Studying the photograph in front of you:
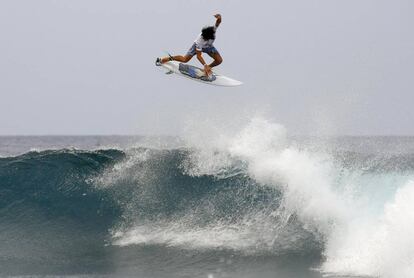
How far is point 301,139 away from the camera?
15.0 metres

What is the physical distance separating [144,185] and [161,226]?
6.06 feet

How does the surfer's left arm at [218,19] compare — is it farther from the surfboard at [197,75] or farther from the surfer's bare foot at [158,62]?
the surfer's bare foot at [158,62]

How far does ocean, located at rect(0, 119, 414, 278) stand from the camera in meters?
11.4

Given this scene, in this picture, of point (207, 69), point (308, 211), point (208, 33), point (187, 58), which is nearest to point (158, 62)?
point (187, 58)

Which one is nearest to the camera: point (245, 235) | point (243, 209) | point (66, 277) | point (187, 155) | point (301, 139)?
point (66, 277)

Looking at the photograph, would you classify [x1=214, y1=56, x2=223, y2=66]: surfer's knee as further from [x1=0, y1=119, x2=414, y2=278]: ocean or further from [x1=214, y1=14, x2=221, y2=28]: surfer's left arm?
[x1=0, y1=119, x2=414, y2=278]: ocean

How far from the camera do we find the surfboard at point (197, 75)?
14.6 m

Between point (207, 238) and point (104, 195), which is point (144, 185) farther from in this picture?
point (207, 238)

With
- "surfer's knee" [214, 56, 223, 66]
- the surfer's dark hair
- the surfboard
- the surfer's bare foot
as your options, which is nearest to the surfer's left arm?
the surfer's dark hair

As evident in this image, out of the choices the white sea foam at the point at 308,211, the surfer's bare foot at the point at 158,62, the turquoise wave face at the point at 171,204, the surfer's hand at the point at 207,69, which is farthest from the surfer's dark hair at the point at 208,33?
the turquoise wave face at the point at 171,204

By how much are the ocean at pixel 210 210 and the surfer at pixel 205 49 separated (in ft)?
7.62

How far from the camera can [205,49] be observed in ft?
44.5

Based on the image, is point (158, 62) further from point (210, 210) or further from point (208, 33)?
point (210, 210)

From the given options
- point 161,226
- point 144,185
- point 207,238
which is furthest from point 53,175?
point 207,238
